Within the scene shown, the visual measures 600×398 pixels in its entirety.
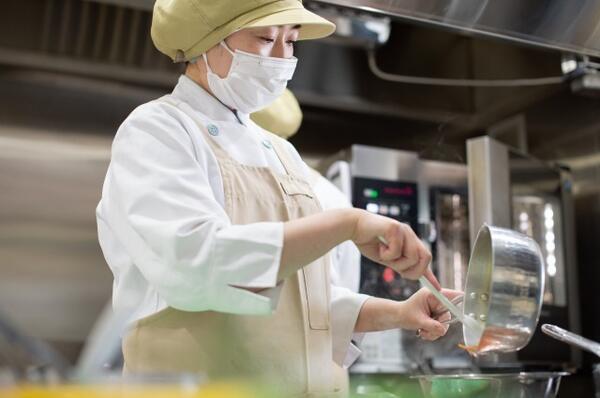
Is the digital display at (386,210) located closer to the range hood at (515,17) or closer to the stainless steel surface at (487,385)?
the range hood at (515,17)

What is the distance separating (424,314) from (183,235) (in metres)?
0.50

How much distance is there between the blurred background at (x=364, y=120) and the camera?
103 inches

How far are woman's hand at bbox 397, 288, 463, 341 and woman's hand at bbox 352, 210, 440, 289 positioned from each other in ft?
0.80

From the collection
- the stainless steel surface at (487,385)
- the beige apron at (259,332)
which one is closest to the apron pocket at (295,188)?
the beige apron at (259,332)

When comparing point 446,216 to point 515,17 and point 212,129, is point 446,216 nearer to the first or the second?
point 515,17

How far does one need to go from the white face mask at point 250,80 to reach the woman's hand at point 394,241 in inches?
12.8

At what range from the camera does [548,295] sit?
9.68 ft

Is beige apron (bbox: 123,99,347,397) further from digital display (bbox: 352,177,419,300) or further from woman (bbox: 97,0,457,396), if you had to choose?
digital display (bbox: 352,177,419,300)

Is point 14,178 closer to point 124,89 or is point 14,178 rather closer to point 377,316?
point 124,89

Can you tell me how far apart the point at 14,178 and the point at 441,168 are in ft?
5.21

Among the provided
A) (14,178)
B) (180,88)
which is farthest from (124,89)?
(180,88)

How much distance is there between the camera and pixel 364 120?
3.35 metres

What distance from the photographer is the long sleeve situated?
38.5 inches

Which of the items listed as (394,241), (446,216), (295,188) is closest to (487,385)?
(394,241)
